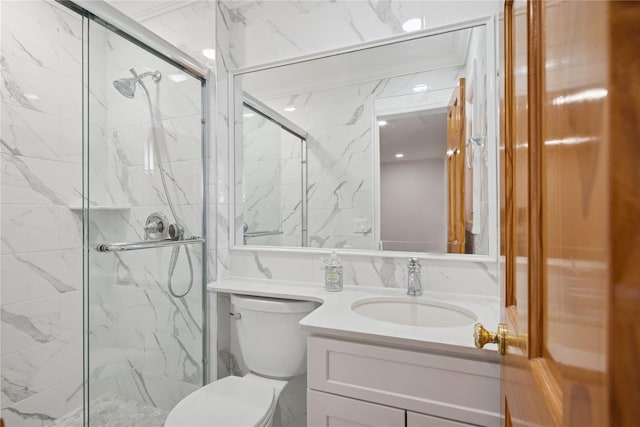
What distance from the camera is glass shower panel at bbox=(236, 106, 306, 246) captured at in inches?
64.4

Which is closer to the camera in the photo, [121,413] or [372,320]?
[372,320]

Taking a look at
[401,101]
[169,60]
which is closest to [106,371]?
[169,60]

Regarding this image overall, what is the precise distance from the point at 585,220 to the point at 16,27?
2.23 metres

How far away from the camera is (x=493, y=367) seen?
84 cm

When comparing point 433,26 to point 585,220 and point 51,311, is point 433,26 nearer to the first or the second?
point 585,220

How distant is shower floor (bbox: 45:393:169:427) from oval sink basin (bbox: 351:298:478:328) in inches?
40.8

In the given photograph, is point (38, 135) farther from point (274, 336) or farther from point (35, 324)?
point (274, 336)

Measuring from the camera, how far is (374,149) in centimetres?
146

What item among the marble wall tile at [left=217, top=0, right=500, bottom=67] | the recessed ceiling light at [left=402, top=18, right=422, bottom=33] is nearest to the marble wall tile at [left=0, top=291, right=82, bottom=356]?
the marble wall tile at [left=217, top=0, right=500, bottom=67]

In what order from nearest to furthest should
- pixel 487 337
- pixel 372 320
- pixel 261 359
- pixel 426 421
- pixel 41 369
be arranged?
pixel 487 337 → pixel 426 421 → pixel 372 320 → pixel 261 359 → pixel 41 369

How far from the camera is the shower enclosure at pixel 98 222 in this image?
1.22 metres

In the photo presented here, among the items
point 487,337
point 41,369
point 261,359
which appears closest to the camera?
point 487,337

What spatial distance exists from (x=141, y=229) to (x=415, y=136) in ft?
4.14

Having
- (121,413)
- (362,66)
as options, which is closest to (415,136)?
(362,66)
